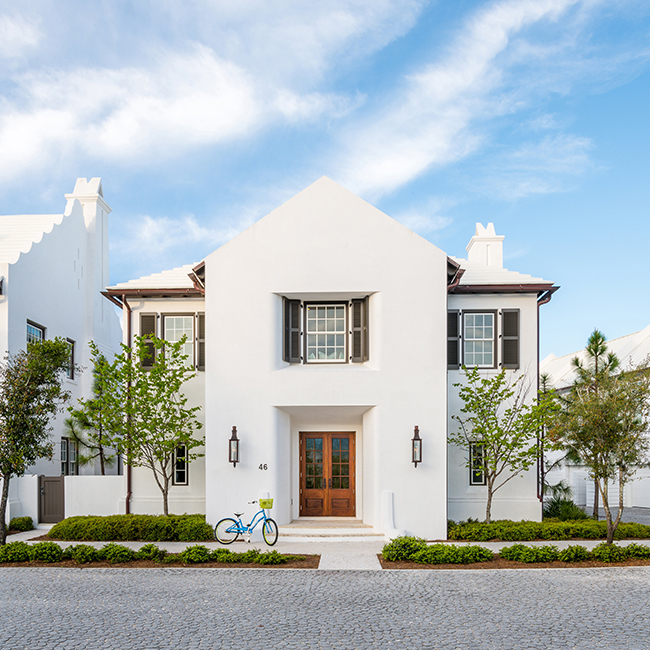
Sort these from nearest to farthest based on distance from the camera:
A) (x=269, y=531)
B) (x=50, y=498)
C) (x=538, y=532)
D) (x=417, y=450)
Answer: (x=269, y=531), (x=538, y=532), (x=417, y=450), (x=50, y=498)

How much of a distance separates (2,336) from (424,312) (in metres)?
11.8

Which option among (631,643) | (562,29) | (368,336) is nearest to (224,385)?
(368,336)

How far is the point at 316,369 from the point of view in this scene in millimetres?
15211

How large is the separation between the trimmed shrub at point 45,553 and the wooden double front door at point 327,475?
21.0ft

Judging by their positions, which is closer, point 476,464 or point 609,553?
point 609,553

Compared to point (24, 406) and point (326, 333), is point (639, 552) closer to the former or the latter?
point (326, 333)

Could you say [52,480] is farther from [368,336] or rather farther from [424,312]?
[424,312]

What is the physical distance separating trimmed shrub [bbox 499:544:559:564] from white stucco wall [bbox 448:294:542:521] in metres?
4.40

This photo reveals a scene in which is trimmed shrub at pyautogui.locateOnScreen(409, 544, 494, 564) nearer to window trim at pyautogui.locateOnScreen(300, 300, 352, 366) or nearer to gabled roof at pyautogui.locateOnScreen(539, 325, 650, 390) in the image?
window trim at pyautogui.locateOnScreen(300, 300, 352, 366)

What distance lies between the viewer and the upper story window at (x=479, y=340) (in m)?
17.1

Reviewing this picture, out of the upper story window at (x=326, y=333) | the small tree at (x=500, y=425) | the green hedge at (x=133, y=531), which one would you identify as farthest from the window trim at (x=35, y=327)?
the small tree at (x=500, y=425)

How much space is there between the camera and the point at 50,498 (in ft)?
55.3

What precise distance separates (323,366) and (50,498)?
868cm

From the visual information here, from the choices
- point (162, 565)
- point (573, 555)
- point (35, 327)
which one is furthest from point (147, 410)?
point (573, 555)
